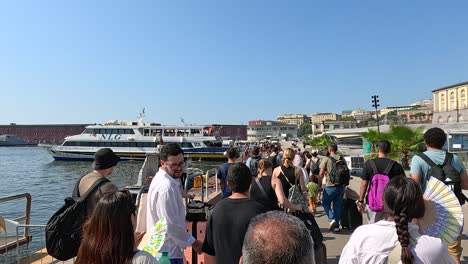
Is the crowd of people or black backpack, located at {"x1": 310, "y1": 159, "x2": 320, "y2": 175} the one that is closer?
the crowd of people

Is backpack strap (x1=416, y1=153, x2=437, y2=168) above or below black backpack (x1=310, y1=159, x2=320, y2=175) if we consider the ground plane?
above

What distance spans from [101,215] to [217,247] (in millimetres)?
1120

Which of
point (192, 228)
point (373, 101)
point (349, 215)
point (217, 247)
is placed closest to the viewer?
point (217, 247)

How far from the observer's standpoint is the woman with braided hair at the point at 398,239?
2041 mm

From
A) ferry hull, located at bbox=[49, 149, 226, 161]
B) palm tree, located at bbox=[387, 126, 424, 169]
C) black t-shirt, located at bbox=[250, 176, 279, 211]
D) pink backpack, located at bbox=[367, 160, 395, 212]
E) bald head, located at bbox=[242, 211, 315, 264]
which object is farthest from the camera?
ferry hull, located at bbox=[49, 149, 226, 161]

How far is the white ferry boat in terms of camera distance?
47656mm

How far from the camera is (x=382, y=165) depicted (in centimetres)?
484

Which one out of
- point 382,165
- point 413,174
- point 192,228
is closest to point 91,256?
point 192,228

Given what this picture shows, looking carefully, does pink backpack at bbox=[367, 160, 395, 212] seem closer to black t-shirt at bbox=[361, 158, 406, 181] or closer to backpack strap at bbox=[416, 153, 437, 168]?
black t-shirt at bbox=[361, 158, 406, 181]

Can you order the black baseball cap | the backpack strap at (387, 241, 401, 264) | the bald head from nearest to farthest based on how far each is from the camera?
1. the bald head
2. the backpack strap at (387, 241, 401, 264)
3. the black baseball cap

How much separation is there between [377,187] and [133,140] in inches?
1819

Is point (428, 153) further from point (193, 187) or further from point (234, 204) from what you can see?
→ point (193, 187)

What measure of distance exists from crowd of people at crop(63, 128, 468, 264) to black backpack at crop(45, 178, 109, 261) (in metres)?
0.12

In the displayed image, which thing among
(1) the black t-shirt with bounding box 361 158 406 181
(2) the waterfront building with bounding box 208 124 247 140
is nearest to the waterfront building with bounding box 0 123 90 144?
(2) the waterfront building with bounding box 208 124 247 140
